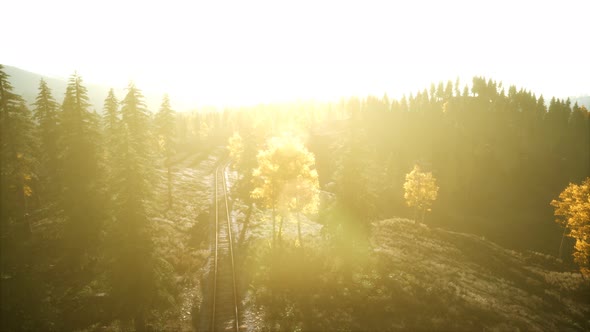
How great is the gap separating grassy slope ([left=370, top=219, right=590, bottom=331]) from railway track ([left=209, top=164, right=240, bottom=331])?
1021cm

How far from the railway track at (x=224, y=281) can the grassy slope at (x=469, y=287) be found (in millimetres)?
10212

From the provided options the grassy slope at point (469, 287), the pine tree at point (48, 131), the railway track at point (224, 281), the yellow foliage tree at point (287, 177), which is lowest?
the grassy slope at point (469, 287)

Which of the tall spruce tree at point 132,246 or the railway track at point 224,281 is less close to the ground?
the tall spruce tree at point 132,246

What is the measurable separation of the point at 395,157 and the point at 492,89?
75527 mm

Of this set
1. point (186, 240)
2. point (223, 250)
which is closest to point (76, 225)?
point (186, 240)

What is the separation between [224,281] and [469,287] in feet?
72.5

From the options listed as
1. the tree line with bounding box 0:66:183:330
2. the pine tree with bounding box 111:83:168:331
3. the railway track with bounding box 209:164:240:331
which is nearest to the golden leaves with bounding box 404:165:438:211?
the railway track with bounding box 209:164:240:331

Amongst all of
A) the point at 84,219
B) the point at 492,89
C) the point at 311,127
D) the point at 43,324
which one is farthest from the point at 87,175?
the point at 492,89

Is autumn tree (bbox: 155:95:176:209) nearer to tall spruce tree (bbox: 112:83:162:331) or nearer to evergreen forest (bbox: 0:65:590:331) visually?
evergreen forest (bbox: 0:65:590:331)

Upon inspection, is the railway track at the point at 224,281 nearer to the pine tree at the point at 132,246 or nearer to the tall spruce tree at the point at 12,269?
the pine tree at the point at 132,246

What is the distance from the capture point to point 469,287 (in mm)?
27688

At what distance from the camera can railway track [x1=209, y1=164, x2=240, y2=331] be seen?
2016cm

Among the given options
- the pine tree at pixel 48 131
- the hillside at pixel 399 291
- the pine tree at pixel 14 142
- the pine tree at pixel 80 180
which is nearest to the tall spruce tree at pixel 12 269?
the pine tree at pixel 14 142

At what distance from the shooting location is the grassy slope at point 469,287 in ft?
70.6
